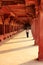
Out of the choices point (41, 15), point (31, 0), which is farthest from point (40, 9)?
point (31, 0)

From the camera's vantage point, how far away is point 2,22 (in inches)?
449

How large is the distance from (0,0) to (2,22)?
6.08 m

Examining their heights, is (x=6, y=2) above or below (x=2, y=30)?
above

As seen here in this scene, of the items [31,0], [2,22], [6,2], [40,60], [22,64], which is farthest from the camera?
[2,22]

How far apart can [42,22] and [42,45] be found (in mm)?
642

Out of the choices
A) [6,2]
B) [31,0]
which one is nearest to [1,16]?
[6,2]

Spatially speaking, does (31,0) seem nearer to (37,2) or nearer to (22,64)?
(37,2)

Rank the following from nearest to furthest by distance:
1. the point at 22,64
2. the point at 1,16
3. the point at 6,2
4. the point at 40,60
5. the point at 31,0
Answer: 1. the point at 22,64
2. the point at 40,60
3. the point at 31,0
4. the point at 6,2
5. the point at 1,16

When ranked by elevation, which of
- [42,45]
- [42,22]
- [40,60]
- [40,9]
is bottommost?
[40,60]

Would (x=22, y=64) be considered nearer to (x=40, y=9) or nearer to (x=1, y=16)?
(x=40, y=9)

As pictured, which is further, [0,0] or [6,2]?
[6,2]

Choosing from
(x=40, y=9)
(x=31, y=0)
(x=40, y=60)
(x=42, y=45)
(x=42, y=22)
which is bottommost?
(x=40, y=60)

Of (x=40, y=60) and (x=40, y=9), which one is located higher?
(x=40, y=9)

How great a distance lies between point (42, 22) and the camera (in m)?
4.32
